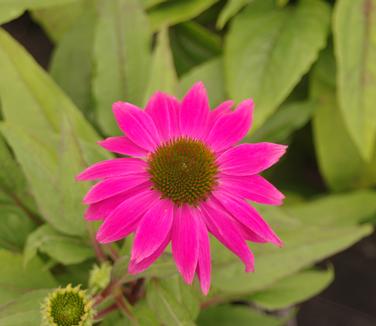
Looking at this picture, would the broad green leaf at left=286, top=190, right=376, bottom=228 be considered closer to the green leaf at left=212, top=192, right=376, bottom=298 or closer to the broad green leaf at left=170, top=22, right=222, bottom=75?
the green leaf at left=212, top=192, right=376, bottom=298

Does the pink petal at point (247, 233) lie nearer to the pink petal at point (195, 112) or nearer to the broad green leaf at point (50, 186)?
the pink petal at point (195, 112)

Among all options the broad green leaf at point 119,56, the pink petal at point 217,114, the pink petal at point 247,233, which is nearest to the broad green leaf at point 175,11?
the broad green leaf at point 119,56

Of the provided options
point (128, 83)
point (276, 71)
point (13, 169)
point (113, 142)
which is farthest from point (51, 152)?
point (276, 71)

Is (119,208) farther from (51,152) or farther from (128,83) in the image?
(128,83)

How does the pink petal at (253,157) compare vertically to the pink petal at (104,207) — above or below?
below

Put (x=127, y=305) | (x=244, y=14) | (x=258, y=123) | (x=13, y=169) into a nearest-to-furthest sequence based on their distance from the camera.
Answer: (x=127, y=305), (x=13, y=169), (x=258, y=123), (x=244, y=14)

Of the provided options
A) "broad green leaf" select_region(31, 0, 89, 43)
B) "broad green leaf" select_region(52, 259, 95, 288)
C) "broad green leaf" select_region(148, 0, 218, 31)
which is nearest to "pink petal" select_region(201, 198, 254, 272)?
"broad green leaf" select_region(52, 259, 95, 288)
